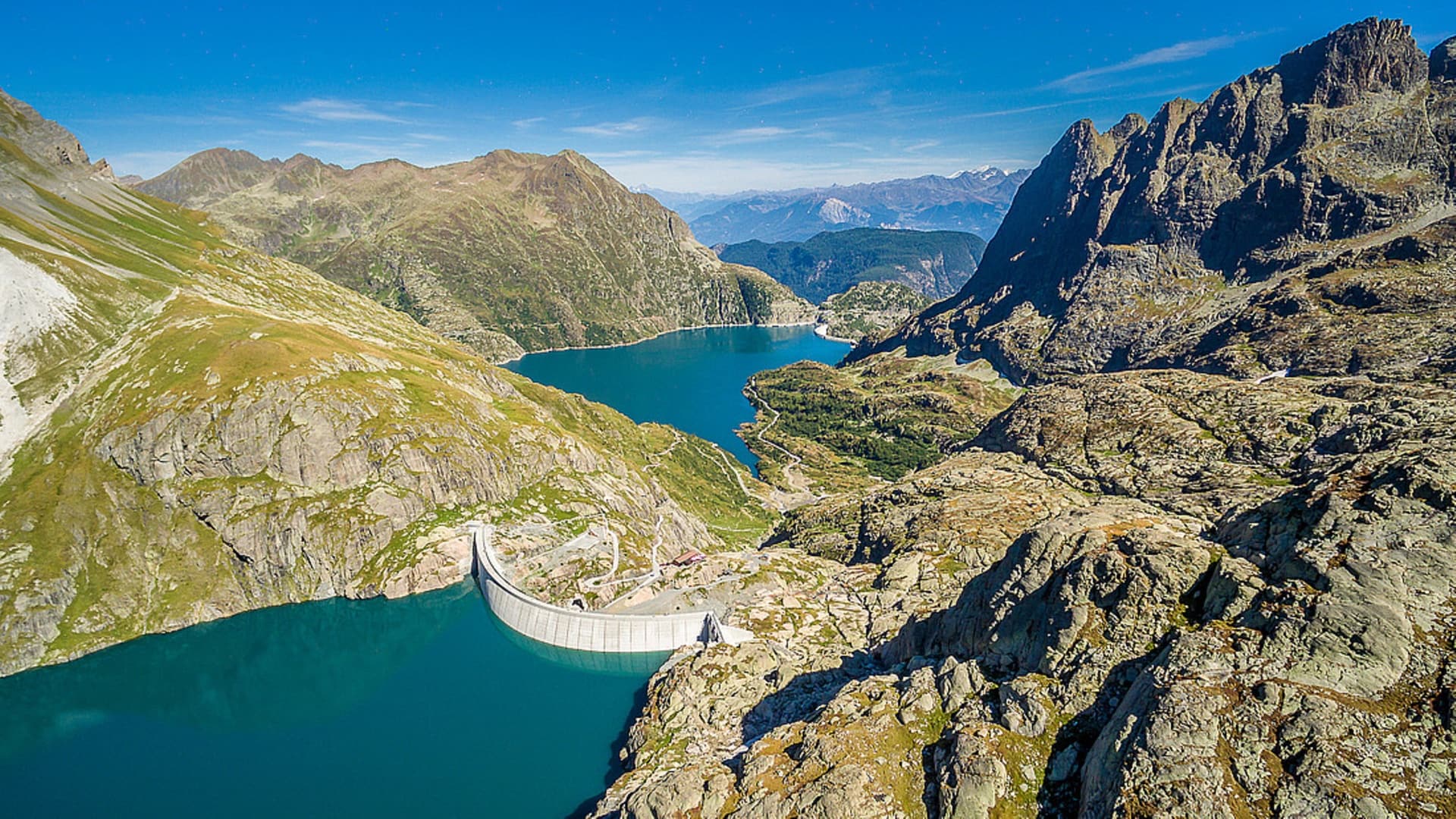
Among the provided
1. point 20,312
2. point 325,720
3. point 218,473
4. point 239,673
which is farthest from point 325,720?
point 20,312

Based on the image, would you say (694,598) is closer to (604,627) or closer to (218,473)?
(604,627)

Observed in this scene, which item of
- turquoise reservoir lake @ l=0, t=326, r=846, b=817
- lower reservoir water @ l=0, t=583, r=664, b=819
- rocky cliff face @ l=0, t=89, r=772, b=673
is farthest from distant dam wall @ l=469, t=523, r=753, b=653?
rocky cliff face @ l=0, t=89, r=772, b=673

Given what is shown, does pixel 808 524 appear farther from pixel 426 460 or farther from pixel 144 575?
pixel 144 575

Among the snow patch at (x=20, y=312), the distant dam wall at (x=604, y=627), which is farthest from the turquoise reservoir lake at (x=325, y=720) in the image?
the snow patch at (x=20, y=312)

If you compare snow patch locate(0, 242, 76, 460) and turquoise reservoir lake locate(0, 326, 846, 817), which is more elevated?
snow patch locate(0, 242, 76, 460)

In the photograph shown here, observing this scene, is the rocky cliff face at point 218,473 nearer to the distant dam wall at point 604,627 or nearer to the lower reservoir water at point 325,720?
the lower reservoir water at point 325,720

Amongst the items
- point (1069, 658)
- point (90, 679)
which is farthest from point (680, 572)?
point (90, 679)

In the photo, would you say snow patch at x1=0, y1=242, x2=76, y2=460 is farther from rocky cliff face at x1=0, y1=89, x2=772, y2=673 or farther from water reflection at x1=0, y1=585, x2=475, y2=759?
water reflection at x1=0, y1=585, x2=475, y2=759
